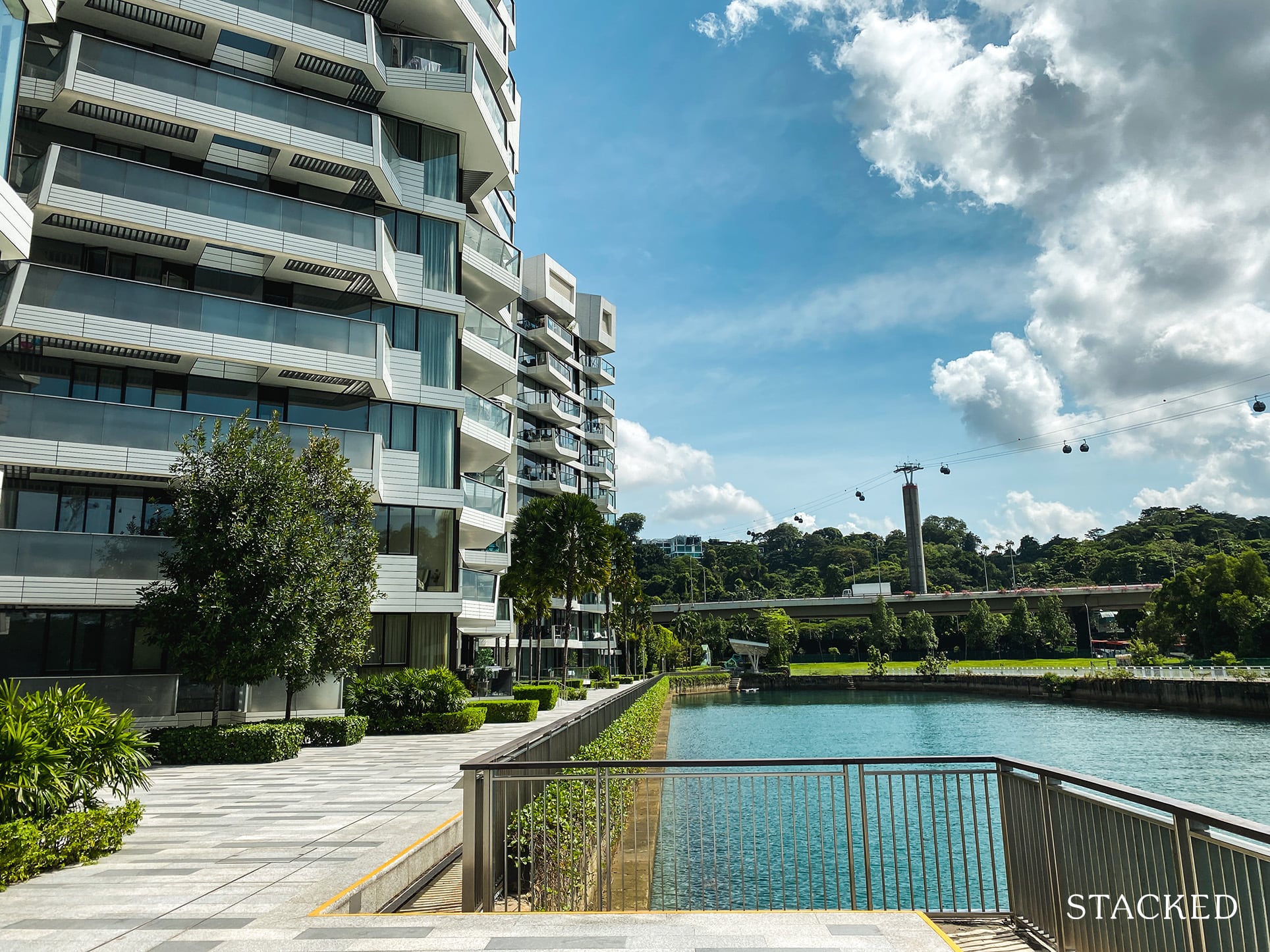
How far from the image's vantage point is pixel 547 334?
221 ft

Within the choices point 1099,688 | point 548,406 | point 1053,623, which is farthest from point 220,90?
point 1053,623

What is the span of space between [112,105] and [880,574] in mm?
134814

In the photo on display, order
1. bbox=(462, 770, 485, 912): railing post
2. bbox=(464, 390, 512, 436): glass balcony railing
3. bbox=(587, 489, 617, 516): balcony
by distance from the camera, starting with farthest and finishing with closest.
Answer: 1. bbox=(587, 489, 617, 516): balcony
2. bbox=(464, 390, 512, 436): glass balcony railing
3. bbox=(462, 770, 485, 912): railing post

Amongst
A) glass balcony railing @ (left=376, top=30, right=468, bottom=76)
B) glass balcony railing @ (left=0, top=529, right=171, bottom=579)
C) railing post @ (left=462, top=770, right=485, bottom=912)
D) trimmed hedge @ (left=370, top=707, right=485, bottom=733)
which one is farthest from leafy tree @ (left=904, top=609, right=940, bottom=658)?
railing post @ (left=462, top=770, right=485, bottom=912)

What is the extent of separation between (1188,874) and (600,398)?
7512 cm

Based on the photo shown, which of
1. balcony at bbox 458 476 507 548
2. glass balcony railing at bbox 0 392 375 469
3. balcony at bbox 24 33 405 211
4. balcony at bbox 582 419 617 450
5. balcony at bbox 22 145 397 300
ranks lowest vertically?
balcony at bbox 458 476 507 548

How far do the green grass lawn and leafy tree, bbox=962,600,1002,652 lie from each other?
7.85 feet

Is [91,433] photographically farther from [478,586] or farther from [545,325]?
[545,325]

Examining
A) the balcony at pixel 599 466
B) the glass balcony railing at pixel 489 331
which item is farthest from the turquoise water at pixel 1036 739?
the balcony at pixel 599 466

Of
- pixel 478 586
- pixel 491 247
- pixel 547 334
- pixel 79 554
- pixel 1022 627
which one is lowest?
pixel 1022 627

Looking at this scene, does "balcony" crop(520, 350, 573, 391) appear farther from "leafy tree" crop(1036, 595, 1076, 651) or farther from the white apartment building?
"leafy tree" crop(1036, 595, 1076, 651)

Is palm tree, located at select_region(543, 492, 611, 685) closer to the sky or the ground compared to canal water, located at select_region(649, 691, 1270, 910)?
closer to the sky

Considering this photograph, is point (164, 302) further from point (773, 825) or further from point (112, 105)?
point (773, 825)

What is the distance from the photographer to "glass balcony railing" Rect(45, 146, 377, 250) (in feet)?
74.3
